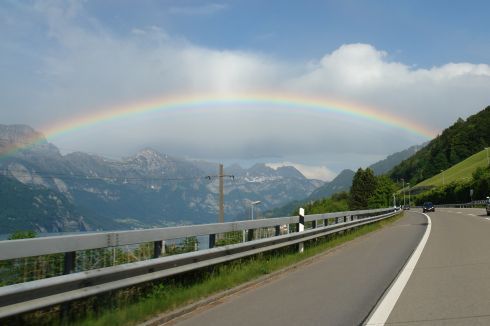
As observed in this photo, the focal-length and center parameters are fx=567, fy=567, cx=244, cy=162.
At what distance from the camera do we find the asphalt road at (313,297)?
7.12m

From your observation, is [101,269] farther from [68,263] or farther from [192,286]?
[192,286]

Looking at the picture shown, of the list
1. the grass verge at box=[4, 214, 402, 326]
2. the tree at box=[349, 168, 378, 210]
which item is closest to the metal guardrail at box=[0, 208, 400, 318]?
the grass verge at box=[4, 214, 402, 326]

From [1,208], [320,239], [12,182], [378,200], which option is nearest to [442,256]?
[320,239]

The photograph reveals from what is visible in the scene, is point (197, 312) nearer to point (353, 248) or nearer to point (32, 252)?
point (32, 252)

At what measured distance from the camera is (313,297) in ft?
28.3

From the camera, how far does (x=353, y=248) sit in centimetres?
1741

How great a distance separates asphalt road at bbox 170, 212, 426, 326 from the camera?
23.4ft

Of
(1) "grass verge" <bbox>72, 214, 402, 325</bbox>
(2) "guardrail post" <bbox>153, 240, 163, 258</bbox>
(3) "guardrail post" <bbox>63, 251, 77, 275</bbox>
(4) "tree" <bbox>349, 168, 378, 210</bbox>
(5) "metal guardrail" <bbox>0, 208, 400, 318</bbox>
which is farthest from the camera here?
(4) "tree" <bbox>349, 168, 378, 210</bbox>

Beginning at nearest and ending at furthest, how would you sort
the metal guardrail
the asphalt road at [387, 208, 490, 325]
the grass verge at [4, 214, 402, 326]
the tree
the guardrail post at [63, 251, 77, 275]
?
the metal guardrail
the grass verge at [4, 214, 402, 326]
the guardrail post at [63, 251, 77, 275]
the asphalt road at [387, 208, 490, 325]
the tree

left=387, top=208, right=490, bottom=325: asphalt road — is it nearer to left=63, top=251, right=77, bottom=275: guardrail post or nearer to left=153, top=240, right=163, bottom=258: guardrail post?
left=153, top=240, right=163, bottom=258: guardrail post

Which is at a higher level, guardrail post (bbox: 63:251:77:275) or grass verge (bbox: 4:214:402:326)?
guardrail post (bbox: 63:251:77:275)

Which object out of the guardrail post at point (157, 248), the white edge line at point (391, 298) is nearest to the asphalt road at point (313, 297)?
the white edge line at point (391, 298)

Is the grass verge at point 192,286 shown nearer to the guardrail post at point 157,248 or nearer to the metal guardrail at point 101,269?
the metal guardrail at point 101,269

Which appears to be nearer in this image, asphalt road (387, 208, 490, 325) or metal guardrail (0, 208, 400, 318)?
metal guardrail (0, 208, 400, 318)
